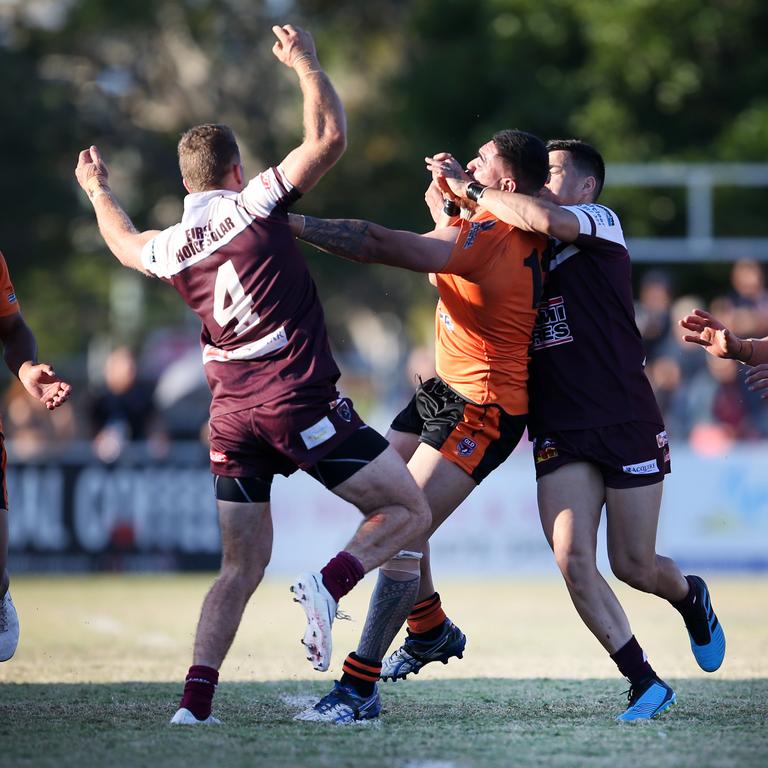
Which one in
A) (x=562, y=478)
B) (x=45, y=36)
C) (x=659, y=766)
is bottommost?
(x=659, y=766)

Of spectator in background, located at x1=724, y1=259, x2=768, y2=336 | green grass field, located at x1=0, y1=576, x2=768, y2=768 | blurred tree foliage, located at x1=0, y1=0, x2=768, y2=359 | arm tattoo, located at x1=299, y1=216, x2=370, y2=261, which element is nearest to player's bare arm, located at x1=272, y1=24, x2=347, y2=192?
arm tattoo, located at x1=299, y1=216, x2=370, y2=261

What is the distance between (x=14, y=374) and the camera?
683 cm

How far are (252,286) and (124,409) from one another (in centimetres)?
997

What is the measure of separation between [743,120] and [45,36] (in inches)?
621

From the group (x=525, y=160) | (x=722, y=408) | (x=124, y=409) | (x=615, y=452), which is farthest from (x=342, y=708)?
(x=722, y=408)

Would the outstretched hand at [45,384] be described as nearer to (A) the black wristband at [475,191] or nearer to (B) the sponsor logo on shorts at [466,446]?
(B) the sponsor logo on shorts at [466,446]

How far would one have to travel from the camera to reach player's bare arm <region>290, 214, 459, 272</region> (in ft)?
19.8

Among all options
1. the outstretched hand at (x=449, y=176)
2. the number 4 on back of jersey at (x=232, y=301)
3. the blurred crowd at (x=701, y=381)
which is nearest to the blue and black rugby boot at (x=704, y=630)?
the outstretched hand at (x=449, y=176)

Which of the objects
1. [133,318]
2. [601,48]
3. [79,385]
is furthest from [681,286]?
[133,318]

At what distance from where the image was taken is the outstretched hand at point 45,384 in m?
6.41

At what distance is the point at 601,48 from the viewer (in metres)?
21.7

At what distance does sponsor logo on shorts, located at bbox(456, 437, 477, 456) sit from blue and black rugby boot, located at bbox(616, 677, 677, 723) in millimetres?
1304

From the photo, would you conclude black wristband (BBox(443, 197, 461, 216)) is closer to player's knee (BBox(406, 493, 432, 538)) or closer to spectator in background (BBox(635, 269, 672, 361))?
player's knee (BBox(406, 493, 432, 538))

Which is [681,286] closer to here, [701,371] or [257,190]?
[701,371]
